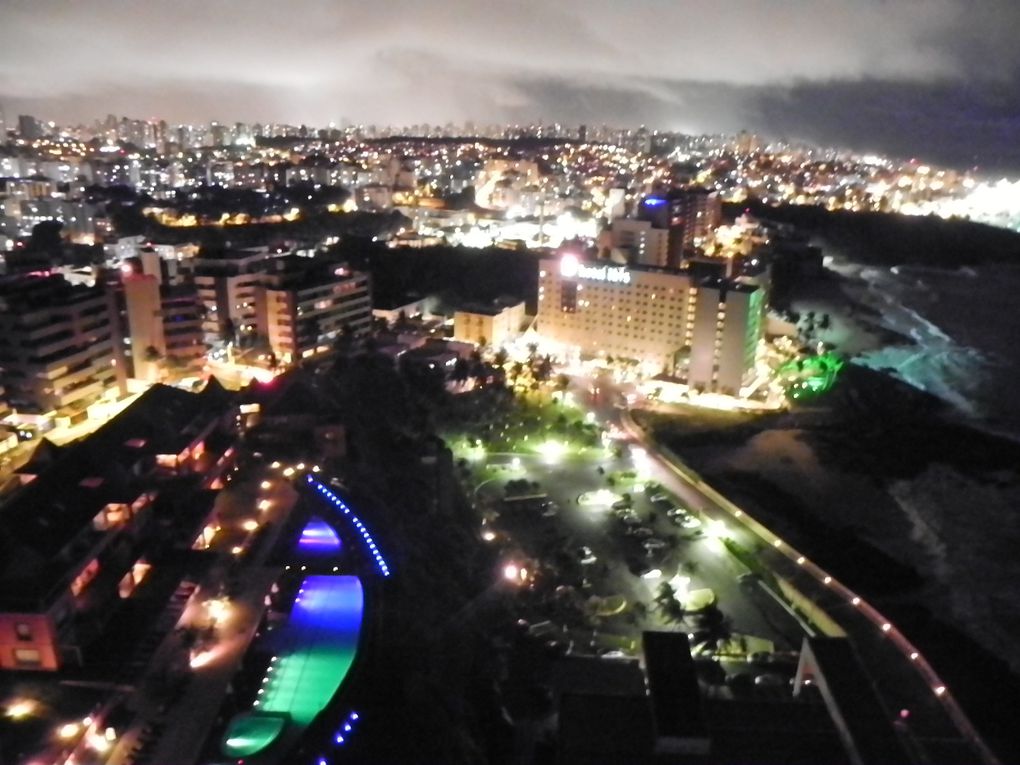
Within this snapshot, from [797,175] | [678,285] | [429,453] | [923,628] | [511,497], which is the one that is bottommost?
[923,628]

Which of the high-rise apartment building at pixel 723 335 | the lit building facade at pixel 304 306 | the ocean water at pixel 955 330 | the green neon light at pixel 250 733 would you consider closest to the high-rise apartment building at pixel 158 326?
the lit building facade at pixel 304 306

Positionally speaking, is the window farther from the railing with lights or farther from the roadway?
the railing with lights

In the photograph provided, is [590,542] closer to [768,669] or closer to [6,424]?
[768,669]

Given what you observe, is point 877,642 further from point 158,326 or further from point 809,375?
point 158,326

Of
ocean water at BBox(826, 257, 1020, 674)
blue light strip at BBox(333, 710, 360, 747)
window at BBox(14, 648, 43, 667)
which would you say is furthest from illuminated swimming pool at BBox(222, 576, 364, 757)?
ocean water at BBox(826, 257, 1020, 674)

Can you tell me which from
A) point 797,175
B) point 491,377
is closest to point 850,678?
point 491,377

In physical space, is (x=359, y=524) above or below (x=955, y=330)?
above

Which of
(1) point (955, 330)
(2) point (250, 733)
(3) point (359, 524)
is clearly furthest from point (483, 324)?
(1) point (955, 330)

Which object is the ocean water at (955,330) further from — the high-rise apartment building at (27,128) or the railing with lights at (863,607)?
the high-rise apartment building at (27,128)
